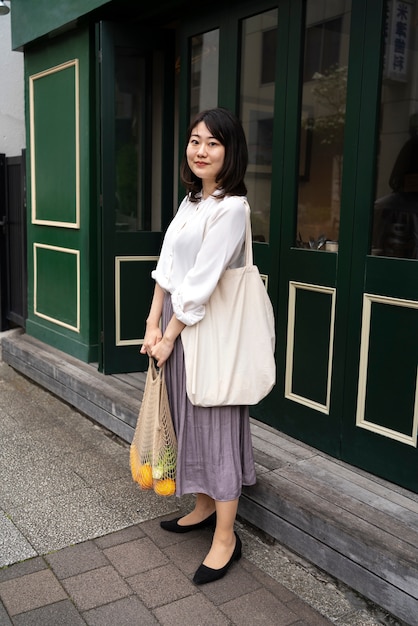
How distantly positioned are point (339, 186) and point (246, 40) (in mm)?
1142

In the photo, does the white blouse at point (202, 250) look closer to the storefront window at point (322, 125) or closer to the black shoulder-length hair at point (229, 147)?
the black shoulder-length hair at point (229, 147)

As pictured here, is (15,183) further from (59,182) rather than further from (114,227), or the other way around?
(114,227)

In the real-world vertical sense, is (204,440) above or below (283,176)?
below

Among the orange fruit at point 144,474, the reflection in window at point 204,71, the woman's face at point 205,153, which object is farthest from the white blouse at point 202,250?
the reflection in window at point 204,71

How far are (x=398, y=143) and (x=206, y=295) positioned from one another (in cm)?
133

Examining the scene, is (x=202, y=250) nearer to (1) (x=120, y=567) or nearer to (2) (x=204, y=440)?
(2) (x=204, y=440)

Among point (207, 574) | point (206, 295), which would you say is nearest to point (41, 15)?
point (206, 295)

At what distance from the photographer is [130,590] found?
102 inches

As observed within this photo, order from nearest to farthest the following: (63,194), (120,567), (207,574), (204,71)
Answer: (207,574), (120,567), (204,71), (63,194)

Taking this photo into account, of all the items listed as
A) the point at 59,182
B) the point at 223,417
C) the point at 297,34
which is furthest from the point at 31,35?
the point at 223,417

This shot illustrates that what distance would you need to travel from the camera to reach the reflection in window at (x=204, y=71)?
13.5 ft

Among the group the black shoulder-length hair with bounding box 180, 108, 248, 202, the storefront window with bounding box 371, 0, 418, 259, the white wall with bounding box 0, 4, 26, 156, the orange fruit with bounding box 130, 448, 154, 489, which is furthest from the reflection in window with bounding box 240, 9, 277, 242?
the white wall with bounding box 0, 4, 26, 156

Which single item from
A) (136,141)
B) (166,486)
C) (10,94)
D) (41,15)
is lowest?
(166,486)

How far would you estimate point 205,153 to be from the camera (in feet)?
8.34
